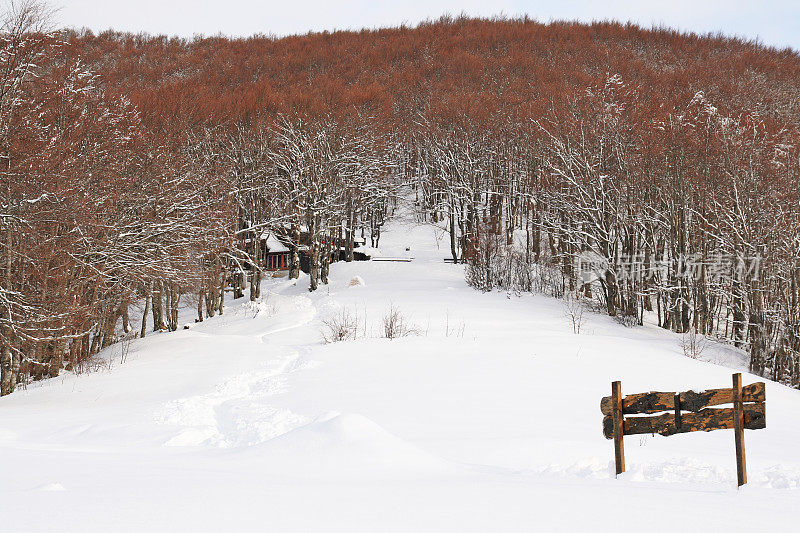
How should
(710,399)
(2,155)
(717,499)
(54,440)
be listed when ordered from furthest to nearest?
(2,155)
(54,440)
(710,399)
(717,499)

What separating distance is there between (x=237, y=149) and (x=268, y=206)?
3.66 metres

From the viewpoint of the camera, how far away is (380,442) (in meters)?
7.36

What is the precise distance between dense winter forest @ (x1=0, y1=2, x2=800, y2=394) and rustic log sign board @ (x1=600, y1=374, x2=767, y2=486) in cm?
1216

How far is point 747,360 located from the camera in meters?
22.1

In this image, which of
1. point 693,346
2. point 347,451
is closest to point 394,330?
point 693,346

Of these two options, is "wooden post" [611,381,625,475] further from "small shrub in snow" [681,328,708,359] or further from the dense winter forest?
"small shrub in snow" [681,328,708,359]

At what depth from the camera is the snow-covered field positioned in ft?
15.1

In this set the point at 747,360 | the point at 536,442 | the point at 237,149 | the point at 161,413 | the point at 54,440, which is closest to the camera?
the point at 536,442

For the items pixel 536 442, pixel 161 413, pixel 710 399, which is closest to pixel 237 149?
pixel 161 413

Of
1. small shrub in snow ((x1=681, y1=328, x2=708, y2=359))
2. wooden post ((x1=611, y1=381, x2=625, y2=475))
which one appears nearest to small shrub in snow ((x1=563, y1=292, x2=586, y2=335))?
small shrub in snow ((x1=681, y1=328, x2=708, y2=359))

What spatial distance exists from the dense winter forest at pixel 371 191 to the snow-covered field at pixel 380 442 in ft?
8.62

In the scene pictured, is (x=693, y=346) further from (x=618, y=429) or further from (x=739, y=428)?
(x=739, y=428)

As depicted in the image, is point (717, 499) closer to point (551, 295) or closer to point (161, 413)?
point (161, 413)

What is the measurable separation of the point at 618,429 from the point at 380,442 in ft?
9.07
